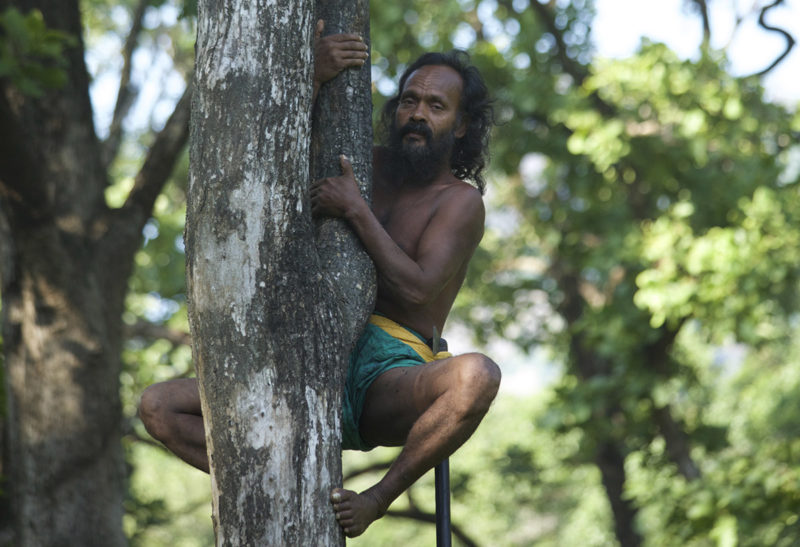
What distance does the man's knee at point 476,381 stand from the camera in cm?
274

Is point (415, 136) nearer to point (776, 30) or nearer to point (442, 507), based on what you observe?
point (442, 507)

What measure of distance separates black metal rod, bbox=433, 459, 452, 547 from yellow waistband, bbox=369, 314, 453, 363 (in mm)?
352

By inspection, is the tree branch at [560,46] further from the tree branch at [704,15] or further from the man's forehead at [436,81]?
the man's forehead at [436,81]

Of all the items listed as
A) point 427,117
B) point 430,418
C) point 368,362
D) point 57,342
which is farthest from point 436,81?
point 57,342

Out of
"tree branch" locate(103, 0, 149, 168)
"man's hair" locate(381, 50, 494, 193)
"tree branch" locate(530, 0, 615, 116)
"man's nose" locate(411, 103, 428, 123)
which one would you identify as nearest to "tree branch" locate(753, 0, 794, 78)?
"man's hair" locate(381, 50, 494, 193)

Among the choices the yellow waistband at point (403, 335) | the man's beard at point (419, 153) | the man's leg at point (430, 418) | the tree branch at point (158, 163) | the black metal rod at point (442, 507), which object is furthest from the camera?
the tree branch at point (158, 163)

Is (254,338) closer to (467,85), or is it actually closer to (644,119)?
(467,85)

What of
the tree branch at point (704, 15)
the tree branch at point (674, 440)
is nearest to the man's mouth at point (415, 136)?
the tree branch at point (674, 440)

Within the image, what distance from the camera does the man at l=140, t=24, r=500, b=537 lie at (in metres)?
2.79

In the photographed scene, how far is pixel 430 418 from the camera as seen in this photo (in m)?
2.82

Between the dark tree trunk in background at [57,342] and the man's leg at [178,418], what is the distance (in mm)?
3038

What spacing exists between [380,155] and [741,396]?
17997 millimetres

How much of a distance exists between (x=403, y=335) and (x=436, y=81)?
96 cm

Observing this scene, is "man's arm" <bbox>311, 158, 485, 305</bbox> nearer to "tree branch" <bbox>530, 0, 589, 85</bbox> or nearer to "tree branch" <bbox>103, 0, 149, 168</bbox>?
"tree branch" <bbox>103, 0, 149, 168</bbox>
